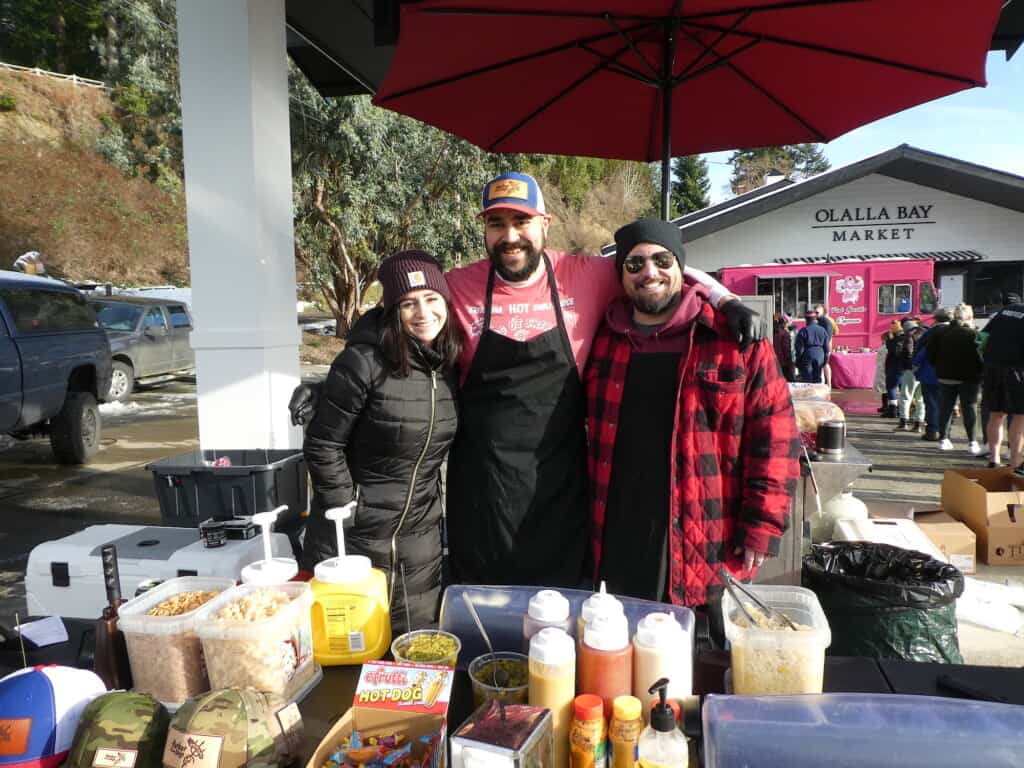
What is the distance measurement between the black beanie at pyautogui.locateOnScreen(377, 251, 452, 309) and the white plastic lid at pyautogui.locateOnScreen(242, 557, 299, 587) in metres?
0.96

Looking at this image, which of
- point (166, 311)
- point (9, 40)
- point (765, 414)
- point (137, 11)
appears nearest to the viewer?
point (765, 414)

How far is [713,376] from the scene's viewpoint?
2.22m

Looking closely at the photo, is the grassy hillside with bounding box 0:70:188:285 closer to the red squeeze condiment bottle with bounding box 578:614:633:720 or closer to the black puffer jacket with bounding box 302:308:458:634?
the black puffer jacket with bounding box 302:308:458:634

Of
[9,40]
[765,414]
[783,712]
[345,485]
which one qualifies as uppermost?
[9,40]

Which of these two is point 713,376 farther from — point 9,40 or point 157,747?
point 9,40

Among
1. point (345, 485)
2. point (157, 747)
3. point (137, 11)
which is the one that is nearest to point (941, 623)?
point (345, 485)

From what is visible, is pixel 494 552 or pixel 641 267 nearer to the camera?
pixel 641 267

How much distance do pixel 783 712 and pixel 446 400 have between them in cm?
148

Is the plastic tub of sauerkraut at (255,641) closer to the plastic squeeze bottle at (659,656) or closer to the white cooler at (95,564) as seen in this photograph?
the plastic squeeze bottle at (659,656)

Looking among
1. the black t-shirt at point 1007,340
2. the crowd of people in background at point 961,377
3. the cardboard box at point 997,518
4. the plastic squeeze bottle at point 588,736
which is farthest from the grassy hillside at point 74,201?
the plastic squeeze bottle at point 588,736

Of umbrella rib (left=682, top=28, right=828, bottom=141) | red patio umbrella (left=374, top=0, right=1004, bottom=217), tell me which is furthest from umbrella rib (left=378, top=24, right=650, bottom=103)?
umbrella rib (left=682, top=28, right=828, bottom=141)

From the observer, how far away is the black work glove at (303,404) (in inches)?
92.6

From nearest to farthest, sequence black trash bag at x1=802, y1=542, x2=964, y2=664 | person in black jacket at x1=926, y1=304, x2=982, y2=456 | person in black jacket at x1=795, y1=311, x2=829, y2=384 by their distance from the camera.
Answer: black trash bag at x1=802, y1=542, x2=964, y2=664, person in black jacket at x1=926, y1=304, x2=982, y2=456, person in black jacket at x1=795, y1=311, x2=829, y2=384

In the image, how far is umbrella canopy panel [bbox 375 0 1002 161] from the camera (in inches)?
104
